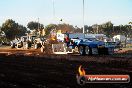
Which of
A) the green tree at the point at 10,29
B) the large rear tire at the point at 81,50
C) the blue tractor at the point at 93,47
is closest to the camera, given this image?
the blue tractor at the point at 93,47

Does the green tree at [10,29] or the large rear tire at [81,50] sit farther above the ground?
the green tree at [10,29]

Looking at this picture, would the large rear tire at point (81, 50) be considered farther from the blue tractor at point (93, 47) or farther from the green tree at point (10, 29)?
the green tree at point (10, 29)

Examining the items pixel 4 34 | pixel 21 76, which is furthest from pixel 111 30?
pixel 21 76

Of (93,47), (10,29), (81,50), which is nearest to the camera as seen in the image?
(93,47)

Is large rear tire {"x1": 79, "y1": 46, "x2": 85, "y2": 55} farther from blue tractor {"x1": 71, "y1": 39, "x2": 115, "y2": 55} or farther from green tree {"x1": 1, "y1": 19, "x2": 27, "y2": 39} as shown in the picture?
green tree {"x1": 1, "y1": 19, "x2": 27, "y2": 39}

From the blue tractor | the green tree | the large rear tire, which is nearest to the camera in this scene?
the blue tractor

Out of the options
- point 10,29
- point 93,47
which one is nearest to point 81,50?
point 93,47

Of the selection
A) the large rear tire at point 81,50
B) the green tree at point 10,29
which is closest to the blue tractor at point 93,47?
the large rear tire at point 81,50

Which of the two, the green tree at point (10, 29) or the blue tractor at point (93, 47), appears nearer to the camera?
the blue tractor at point (93, 47)

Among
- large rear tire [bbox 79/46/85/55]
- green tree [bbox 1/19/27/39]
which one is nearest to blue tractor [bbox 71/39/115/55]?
large rear tire [bbox 79/46/85/55]

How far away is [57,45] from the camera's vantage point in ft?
92.3

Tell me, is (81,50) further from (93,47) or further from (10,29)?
(10,29)

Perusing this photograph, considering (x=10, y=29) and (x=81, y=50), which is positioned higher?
(x=10, y=29)

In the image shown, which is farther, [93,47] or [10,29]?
[10,29]
